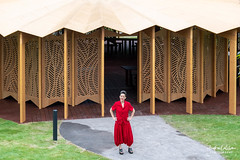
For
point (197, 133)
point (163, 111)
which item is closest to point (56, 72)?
point (163, 111)

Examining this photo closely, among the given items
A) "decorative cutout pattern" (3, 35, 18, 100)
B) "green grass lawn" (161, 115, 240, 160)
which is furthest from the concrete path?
"decorative cutout pattern" (3, 35, 18, 100)

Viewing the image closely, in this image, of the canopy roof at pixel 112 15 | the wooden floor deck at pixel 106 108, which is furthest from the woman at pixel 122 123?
the wooden floor deck at pixel 106 108

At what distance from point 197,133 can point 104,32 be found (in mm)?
4753

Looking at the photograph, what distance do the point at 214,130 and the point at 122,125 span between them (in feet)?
10.6

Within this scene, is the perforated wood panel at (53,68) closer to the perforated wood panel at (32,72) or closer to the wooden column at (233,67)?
the perforated wood panel at (32,72)

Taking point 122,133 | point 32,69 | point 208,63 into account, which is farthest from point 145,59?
point 122,133

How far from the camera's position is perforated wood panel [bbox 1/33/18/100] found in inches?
628

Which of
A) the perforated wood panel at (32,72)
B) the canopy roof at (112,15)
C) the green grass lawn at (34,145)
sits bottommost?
the green grass lawn at (34,145)

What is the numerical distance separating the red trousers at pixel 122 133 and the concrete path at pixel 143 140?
0.92ft

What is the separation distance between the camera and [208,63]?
1650cm

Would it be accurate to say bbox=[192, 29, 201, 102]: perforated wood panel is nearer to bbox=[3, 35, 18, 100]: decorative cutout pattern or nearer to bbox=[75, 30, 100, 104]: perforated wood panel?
bbox=[75, 30, 100, 104]: perforated wood panel

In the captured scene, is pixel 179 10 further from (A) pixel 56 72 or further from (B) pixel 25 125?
(B) pixel 25 125

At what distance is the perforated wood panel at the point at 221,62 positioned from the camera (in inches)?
682

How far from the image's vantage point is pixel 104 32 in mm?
14766
